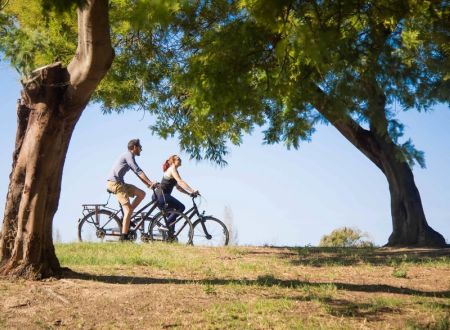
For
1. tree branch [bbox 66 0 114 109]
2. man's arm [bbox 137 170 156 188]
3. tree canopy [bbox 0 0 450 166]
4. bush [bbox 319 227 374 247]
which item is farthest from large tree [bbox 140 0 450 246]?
bush [bbox 319 227 374 247]

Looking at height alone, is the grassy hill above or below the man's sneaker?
below

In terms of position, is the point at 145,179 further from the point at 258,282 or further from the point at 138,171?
the point at 258,282

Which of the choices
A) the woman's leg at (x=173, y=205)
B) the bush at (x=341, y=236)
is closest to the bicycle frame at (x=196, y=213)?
the woman's leg at (x=173, y=205)

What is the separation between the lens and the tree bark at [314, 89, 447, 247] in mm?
14516

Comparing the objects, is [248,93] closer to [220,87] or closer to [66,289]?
[220,87]

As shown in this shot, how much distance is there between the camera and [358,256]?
11.4 meters

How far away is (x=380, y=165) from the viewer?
1527cm

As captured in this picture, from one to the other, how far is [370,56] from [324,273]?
3655mm

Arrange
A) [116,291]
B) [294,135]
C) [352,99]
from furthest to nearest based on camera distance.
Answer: [294,135]
[352,99]
[116,291]

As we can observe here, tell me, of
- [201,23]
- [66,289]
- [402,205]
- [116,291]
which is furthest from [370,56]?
[402,205]

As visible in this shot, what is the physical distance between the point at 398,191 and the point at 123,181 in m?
6.92

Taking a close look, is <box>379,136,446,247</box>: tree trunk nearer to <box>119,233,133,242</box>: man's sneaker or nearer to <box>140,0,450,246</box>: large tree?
<box>140,0,450,246</box>: large tree

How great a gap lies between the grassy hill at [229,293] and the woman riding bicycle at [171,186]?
88.0 inches

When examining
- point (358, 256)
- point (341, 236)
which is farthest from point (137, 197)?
point (341, 236)
